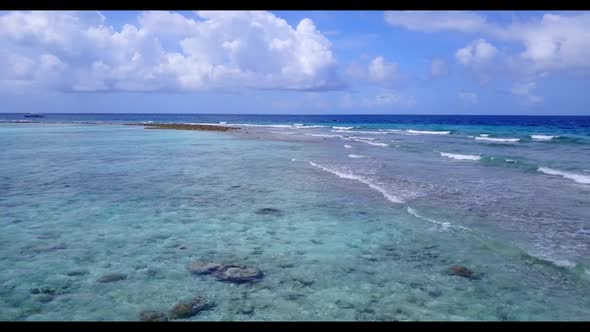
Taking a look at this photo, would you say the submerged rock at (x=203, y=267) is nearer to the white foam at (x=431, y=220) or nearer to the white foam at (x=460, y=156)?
the white foam at (x=431, y=220)

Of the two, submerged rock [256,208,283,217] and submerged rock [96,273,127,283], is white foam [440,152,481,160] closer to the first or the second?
submerged rock [256,208,283,217]

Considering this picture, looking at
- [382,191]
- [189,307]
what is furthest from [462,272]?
[382,191]

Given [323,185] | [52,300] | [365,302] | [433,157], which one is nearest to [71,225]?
[52,300]

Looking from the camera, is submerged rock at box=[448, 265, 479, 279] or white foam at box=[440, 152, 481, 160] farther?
white foam at box=[440, 152, 481, 160]

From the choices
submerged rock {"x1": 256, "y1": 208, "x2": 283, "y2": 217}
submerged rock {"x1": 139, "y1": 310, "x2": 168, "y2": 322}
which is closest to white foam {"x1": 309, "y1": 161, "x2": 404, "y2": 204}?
submerged rock {"x1": 256, "y1": 208, "x2": 283, "y2": 217}

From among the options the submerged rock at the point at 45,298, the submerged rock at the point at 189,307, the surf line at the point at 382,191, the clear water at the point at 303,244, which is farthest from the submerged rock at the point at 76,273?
the surf line at the point at 382,191

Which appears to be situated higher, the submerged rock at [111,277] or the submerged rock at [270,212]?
the submerged rock at [270,212]
